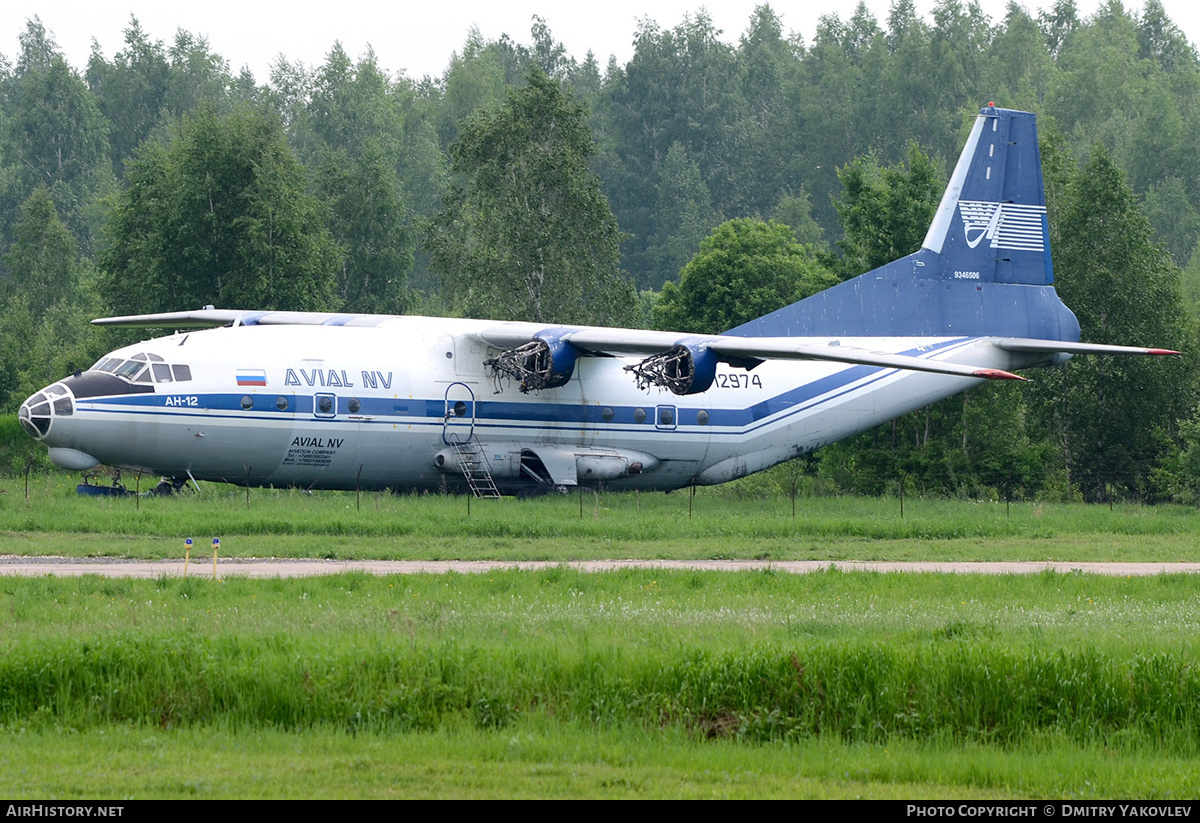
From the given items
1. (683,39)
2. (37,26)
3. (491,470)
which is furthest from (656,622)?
(37,26)

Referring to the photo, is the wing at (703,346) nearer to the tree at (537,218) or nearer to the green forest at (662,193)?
the green forest at (662,193)

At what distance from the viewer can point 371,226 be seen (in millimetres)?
87000

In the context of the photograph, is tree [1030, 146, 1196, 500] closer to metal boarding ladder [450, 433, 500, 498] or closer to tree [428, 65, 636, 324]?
tree [428, 65, 636, 324]

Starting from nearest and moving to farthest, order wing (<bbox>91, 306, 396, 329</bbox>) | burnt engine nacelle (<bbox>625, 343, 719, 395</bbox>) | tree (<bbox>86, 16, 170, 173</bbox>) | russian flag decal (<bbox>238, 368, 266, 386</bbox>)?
russian flag decal (<bbox>238, 368, 266, 386</bbox>) → burnt engine nacelle (<bbox>625, 343, 719, 395</bbox>) → wing (<bbox>91, 306, 396, 329</bbox>) → tree (<bbox>86, 16, 170, 173</bbox>)

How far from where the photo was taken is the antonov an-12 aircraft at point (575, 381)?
3062 centimetres

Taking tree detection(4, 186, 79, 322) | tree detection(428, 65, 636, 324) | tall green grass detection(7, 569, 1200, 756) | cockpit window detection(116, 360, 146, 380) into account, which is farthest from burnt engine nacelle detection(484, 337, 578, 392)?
tree detection(4, 186, 79, 322)

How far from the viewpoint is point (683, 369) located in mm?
31594

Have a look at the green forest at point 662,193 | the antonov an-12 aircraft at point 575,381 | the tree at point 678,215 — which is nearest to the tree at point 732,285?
the green forest at point 662,193

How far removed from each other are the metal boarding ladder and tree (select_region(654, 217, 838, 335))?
98.6 feet

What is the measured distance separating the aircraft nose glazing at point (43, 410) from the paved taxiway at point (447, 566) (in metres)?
5.40

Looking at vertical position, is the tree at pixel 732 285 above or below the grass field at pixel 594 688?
above

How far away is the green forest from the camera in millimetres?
46469

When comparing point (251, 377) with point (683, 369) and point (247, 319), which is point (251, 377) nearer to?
point (247, 319)

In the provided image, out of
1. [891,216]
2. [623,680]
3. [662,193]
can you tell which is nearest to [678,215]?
[662,193]
